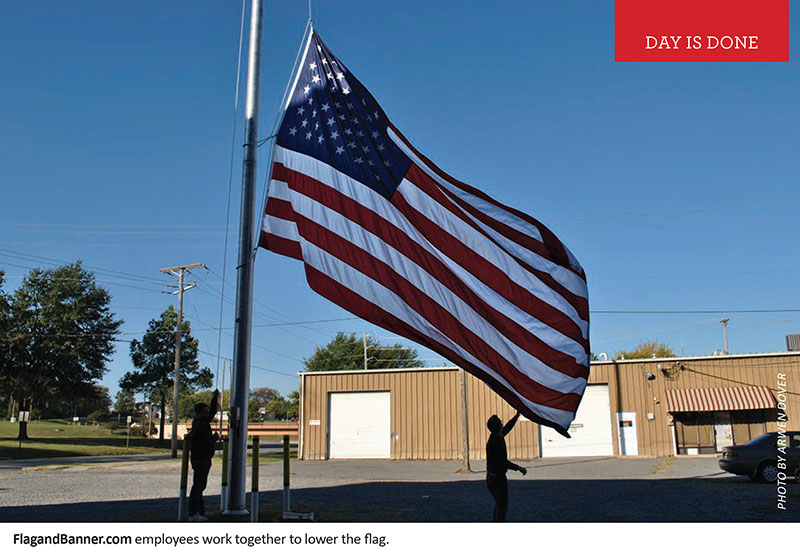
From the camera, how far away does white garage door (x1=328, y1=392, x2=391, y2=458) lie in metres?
37.0

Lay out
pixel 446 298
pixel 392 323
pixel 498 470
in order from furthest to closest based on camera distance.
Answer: pixel 498 470 < pixel 446 298 < pixel 392 323

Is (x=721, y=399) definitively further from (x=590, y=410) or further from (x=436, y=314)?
(x=436, y=314)

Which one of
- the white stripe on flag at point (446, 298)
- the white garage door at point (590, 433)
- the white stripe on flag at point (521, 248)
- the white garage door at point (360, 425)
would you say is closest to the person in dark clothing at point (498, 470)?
the white stripe on flag at point (446, 298)

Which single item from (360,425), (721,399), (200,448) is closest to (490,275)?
(200,448)

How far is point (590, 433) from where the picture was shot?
115 ft

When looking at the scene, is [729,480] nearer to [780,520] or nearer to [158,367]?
[780,520]

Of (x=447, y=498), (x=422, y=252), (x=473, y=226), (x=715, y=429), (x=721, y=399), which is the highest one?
(x=473, y=226)

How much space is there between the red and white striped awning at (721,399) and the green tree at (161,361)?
44283mm

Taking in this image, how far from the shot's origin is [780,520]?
441 inches

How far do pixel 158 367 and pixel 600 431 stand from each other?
43.4m

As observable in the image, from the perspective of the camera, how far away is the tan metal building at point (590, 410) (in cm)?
3250

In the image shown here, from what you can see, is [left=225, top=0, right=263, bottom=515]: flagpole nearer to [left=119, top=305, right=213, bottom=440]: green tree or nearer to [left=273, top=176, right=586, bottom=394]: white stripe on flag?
[left=273, top=176, right=586, bottom=394]: white stripe on flag

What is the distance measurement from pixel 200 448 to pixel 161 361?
186 feet

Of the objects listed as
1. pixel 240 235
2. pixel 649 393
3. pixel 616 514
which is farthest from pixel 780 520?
pixel 649 393
